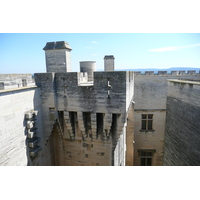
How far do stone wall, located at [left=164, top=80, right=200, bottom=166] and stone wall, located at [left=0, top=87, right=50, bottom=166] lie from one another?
6.32 metres

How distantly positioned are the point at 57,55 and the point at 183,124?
8.61m

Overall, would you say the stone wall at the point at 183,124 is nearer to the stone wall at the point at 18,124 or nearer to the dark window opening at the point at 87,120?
the dark window opening at the point at 87,120

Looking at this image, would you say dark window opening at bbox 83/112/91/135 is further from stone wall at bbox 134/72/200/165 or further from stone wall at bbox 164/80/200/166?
stone wall at bbox 134/72/200/165

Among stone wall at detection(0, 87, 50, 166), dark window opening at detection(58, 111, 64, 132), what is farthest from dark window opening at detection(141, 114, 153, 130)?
stone wall at detection(0, 87, 50, 166)

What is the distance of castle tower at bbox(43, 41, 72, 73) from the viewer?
9.91m

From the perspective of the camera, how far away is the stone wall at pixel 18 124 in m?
4.51

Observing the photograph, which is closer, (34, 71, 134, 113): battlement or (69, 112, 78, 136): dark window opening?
(34, 71, 134, 113): battlement


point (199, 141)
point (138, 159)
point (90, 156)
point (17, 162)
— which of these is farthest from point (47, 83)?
point (138, 159)

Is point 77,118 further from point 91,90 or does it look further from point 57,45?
point 57,45

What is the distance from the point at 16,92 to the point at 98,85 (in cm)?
279

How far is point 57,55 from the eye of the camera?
32.9 feet

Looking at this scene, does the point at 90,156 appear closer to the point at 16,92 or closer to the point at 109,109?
the point at 109,109

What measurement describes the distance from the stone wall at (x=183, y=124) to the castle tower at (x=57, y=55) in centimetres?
679

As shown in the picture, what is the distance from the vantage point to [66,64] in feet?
33.2
